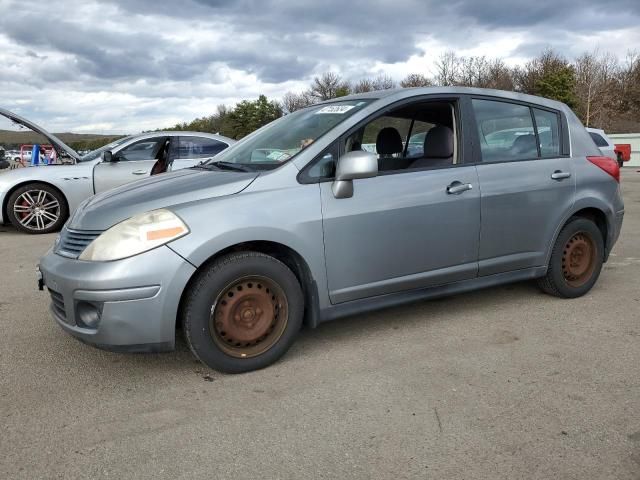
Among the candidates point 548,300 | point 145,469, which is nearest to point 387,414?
point 145,469

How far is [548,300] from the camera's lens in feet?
14.8

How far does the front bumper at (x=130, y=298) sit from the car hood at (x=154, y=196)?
29cm

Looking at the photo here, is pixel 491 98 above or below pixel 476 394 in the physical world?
above

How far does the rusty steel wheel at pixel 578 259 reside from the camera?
4.42m

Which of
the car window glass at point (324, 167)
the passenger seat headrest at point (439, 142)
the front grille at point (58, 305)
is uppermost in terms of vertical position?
the passenger seat headrest at point (439, 142)

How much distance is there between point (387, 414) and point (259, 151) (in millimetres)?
1971

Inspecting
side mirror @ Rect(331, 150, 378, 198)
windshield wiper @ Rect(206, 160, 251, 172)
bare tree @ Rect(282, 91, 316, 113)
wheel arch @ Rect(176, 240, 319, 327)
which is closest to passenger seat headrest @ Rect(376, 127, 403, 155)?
side mirror @ Rect(331, 150, 378, 198)

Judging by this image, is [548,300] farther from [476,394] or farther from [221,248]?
[221,248]

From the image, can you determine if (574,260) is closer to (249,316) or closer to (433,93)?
(433,93)

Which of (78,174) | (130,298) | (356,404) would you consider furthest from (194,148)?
(356,404)

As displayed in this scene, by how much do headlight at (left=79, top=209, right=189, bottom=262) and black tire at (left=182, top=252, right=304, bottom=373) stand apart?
0.28m

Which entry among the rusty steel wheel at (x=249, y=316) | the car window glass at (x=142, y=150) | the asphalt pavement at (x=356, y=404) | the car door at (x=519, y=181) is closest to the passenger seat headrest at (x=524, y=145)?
the car door at (x=519, y=181)

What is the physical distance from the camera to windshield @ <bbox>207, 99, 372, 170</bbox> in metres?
3.49

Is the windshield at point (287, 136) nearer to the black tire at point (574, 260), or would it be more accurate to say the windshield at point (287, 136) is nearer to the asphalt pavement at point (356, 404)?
the asphalt pavement at point (356, 404)
